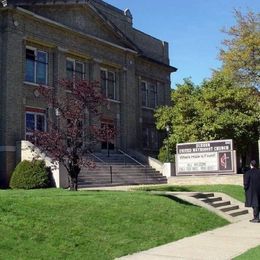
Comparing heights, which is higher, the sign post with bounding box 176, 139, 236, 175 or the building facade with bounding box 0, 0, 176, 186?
the building facade with bounding box 0, 0, 176, 186

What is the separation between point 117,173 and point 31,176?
6.73 meters

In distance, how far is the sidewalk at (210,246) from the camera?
9.59 m

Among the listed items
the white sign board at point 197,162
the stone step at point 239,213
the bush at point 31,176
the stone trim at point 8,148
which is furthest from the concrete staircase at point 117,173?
the stone step at point 239,213

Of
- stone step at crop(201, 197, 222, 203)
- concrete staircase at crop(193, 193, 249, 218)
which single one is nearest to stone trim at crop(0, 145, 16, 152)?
concrete staircase at crop(193, 193, 249, 218)

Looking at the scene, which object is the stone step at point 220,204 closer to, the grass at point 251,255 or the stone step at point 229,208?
the stone step at point 229,208

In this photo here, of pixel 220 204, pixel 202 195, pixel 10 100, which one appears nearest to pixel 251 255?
pixel 220 204

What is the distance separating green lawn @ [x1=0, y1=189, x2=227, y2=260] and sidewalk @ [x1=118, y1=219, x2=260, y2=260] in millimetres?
325

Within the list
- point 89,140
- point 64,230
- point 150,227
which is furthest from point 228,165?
A: point 64,230

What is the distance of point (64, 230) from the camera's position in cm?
988

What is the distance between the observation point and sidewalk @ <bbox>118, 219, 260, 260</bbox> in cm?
959

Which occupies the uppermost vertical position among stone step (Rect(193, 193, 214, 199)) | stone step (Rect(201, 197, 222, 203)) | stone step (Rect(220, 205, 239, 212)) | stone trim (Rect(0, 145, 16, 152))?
stone trim (Rect(0, 145, 16, 152))

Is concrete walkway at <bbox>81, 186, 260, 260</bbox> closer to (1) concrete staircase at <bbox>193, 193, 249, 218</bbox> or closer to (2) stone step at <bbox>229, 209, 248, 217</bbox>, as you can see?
(2) stone step at <bbox>229, 209, 248, 217</bbox>

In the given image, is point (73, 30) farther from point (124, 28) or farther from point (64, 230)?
point (64, 230)

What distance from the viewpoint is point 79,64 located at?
1257 inches
